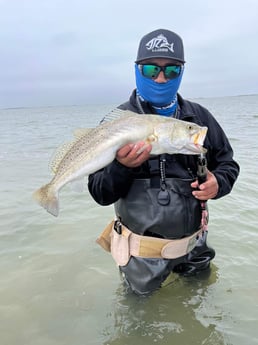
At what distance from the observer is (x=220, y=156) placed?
377 cm

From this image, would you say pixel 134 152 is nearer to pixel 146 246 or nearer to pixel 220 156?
pixel 146 246

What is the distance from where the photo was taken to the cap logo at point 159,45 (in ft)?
11.2

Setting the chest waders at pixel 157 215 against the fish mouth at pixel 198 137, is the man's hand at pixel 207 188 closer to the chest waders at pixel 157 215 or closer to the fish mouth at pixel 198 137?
the chest waders at pixel 157 215

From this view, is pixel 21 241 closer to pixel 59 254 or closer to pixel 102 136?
pixel 59 254

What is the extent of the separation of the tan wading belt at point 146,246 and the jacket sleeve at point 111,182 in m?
0.38

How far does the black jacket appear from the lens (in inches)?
134

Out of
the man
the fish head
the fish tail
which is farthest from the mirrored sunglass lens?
the fish tail

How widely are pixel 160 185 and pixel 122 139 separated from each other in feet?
2.17

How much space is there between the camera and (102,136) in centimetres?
312

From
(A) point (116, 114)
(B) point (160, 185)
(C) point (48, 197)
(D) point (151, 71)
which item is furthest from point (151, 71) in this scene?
(C) point (48, 197)

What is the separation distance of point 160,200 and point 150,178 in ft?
0.70

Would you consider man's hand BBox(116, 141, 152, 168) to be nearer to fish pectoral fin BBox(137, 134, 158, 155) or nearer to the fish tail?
fish pectoral fin BBox(137, 134, 158, 155)

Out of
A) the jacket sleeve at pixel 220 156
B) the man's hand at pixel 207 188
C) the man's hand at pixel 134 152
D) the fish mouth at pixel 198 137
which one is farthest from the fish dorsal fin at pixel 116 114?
the jacket sleeve at pixel 220 156

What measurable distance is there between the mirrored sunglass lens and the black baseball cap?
0.08 m
